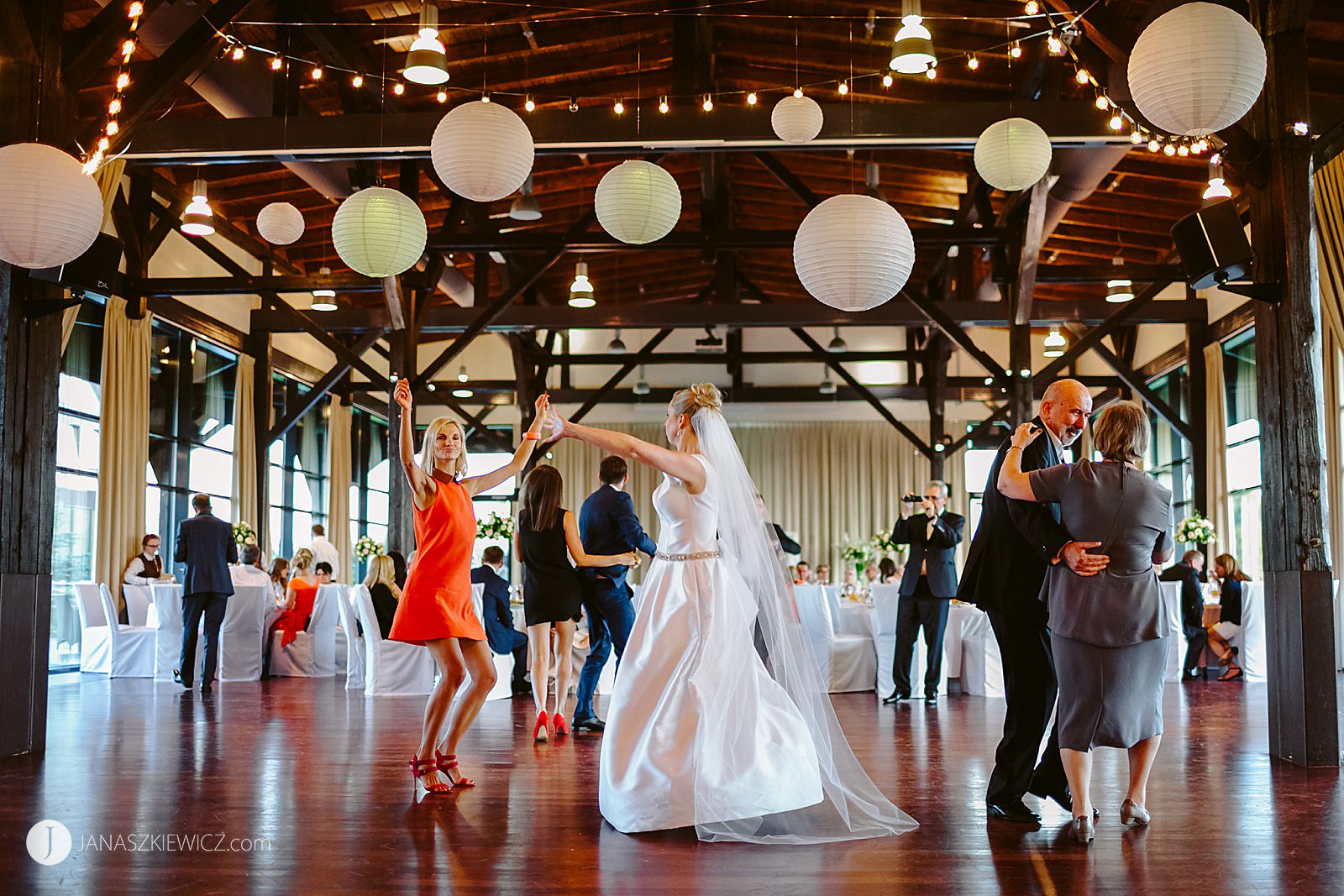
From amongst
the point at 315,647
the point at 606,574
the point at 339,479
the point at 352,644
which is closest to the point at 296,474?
the point at 339,479

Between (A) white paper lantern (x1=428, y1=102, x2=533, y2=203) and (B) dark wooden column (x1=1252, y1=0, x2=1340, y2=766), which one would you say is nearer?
(B) dark wooden column (x1=1252, y1=0, x2=1340, y2=766)

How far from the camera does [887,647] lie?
8211 mm

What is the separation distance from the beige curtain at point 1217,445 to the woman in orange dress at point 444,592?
12301mm

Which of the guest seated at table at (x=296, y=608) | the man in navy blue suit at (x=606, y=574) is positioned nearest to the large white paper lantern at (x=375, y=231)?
the man in navy blue suit at (x=606, y=574)

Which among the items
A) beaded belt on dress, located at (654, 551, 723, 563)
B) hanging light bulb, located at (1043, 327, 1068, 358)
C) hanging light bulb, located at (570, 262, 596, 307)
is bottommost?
beaded belt on dress, located at (654, 551, 723, 563)

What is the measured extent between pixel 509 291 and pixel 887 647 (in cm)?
549

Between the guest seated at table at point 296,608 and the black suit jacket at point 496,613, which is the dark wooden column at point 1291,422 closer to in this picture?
the black suit jacket at point 496,613

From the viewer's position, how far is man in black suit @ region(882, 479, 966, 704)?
7.39m

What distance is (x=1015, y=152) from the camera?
21.3 feet

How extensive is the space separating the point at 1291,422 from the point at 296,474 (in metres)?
14.2

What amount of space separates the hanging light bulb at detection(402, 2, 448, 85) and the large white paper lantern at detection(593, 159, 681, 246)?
1.02 m

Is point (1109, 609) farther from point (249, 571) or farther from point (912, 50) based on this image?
point (249, 571)

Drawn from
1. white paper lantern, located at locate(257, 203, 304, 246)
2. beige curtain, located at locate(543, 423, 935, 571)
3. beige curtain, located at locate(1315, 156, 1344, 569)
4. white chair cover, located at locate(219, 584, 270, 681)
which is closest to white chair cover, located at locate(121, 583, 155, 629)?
white chair cover, located at locate(219, 584, 270, 681)

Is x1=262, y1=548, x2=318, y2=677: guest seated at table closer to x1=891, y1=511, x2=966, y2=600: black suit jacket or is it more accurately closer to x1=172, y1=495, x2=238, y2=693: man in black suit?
x1=172, y1=495, x2=238, y2=693: man in black suit
